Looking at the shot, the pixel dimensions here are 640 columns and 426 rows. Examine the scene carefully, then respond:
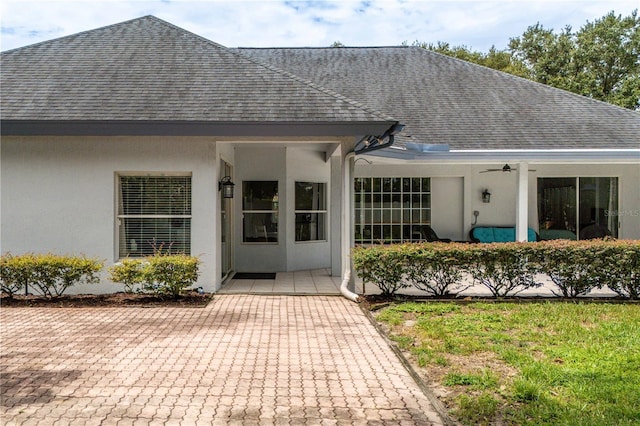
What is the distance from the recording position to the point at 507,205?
1405 centimetres

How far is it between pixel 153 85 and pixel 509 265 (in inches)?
292

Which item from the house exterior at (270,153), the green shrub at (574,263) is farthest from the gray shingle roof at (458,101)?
the green shrub at (574,263)

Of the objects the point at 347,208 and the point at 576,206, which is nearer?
the point at 347,208

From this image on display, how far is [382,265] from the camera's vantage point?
28.4ft

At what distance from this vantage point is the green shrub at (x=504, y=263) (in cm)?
872

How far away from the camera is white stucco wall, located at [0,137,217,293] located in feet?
30.3

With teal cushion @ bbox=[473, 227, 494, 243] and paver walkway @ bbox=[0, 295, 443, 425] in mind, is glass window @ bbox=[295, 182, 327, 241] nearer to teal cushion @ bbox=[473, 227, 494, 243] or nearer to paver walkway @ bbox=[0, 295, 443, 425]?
teal cushion @ bbox=[473, 227, 494, 243]

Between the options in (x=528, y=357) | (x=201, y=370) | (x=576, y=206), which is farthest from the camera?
(x=576, y=206)

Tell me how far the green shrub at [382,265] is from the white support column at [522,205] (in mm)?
3603

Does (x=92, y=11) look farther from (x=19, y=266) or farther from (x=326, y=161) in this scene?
(x=19, y=266)

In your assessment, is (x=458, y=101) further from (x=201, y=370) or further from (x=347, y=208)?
(x=201, y=370)

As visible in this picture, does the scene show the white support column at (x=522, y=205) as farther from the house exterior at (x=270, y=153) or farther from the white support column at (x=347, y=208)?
the white support column at (x=347, y=208)

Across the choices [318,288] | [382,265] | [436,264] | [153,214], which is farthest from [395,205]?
[153,214]

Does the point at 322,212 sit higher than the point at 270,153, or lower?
lower
